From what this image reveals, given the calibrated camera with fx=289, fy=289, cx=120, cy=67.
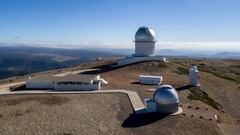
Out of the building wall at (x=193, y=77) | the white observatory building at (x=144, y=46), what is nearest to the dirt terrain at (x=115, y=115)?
the building wall at (x=193, y=77)

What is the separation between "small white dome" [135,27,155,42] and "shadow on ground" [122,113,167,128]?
30577mm

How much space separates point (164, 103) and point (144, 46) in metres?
30.6

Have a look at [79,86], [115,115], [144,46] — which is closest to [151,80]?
[79,86]

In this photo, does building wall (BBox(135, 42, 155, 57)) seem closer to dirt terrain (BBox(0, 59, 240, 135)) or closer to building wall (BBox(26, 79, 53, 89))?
dirt terrain (BBox(0, 59, 240, 135))

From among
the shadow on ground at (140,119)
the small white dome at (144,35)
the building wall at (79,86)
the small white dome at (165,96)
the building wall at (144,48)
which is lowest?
the shadow on ground at (140,119)

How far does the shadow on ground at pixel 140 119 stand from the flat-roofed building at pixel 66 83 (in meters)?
11.4

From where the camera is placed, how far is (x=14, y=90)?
36344 mm

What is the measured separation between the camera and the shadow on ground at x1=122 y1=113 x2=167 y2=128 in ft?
78.6

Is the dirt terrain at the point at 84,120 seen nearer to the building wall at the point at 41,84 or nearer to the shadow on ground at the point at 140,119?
the shadow on ground at the point at 140,119

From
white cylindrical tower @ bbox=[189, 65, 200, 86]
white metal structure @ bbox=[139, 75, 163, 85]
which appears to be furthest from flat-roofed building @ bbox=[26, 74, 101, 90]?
white cylindrical tower @ bbox=[189, 65, 200, 86]

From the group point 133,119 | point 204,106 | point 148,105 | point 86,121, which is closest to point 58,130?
point 86,121

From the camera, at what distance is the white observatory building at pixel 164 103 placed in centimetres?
2648

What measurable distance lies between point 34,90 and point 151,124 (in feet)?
59.5

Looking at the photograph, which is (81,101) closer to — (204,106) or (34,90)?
(34,90)
